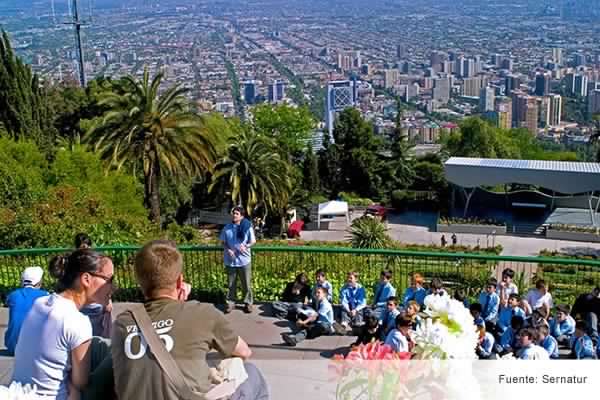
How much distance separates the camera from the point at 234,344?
286cm

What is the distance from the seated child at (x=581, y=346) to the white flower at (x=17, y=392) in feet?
18.4

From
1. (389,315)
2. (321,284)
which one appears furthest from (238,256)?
(389,315)

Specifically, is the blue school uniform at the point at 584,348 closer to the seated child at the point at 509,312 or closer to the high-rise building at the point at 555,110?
the seated child at the point at 509,312

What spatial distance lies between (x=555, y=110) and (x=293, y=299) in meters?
183

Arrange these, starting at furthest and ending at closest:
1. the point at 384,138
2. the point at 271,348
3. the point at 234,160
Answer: the point at 384,138
the point at 234,160
the point at 271,348

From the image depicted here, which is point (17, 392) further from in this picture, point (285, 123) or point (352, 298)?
point (285, 123)

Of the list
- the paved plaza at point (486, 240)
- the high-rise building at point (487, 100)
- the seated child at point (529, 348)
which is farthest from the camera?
the high-rise building at point (487, 100)

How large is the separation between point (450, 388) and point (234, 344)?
821 millimetres

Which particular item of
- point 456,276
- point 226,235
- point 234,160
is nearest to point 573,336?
point 456,276

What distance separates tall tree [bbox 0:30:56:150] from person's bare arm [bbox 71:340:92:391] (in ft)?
99.8

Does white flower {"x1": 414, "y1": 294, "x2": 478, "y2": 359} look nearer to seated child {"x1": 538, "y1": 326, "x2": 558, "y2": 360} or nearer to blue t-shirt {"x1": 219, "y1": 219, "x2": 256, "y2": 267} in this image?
seated child {"x1": 538, "y1": 326, "x2": 558, "y2": 360}

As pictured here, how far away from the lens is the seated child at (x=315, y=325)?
7476mm

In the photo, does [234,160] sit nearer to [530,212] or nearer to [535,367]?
[530,212]

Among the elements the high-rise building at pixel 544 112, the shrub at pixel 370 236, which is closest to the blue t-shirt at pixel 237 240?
the shrub at pixel 370 236
